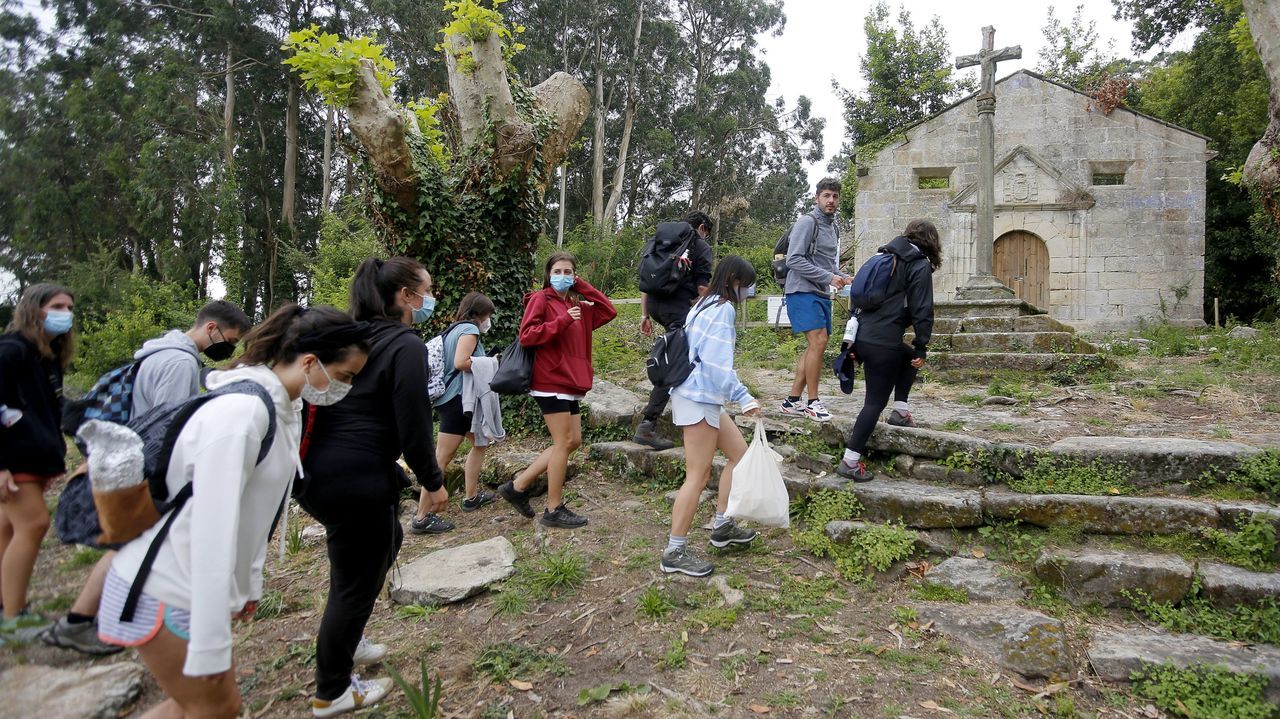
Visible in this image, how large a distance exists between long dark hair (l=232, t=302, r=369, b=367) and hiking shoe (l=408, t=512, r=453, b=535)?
2.82 m

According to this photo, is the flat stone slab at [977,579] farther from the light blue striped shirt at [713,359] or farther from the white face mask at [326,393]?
the white face mask at [326,393]

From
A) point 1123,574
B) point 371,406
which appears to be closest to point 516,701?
point 371,406

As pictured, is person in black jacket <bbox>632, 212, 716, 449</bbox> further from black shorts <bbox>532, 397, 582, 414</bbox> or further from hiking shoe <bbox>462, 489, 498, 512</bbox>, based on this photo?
hiking shoe <bbox>462, 489, 498, 512</bbox>

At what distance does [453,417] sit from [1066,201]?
15.0 metres

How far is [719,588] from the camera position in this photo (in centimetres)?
387

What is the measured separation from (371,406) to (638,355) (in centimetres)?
706

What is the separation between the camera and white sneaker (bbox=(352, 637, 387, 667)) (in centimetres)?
329

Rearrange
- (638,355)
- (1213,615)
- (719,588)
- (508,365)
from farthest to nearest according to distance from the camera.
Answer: (638,355)
(508,365)
(719,588)
(1213,615)

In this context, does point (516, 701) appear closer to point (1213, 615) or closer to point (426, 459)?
point (426, 459)

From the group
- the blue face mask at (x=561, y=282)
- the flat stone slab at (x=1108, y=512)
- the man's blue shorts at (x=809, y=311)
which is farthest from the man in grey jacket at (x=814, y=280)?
the blue face mask at (x=561, y=282)

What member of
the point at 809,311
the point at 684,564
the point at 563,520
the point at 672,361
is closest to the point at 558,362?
the point at 672,361

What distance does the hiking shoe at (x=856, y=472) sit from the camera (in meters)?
4.62

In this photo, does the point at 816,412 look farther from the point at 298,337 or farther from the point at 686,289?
the point at 298,337

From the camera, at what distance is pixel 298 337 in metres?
2.28
